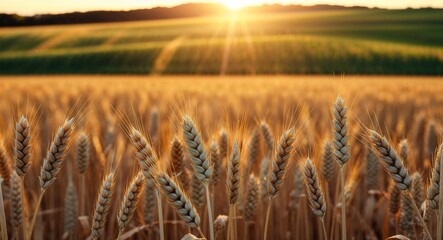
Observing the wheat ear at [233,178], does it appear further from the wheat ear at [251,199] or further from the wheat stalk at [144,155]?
the wheat ear at [251,199]

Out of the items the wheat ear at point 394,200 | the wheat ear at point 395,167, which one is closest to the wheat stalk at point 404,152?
the wheat ear at point 394,200

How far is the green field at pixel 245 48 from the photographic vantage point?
3278 centimetres

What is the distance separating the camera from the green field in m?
32.8

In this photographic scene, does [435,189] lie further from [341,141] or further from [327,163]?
[327,163]

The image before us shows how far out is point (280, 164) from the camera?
1.40m

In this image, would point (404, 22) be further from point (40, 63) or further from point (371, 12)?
point (40, 63)

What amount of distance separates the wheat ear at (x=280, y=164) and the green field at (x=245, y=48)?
29.6 metres

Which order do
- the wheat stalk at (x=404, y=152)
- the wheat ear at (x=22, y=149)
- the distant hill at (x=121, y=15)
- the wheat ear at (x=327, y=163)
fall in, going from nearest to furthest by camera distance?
1. the wheat ear at (x=22, y=149)
2. the wheat ear at (x=327, y=163)
3. the wheat stalk at (x=404, y=152)
4. the distant hill at (x=121, y=15)

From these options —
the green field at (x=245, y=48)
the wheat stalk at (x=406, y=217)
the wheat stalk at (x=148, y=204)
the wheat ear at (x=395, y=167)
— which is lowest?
the wheat stalk at (x=406, y=217)

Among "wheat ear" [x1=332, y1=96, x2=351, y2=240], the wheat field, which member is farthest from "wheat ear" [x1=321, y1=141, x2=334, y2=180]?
"wheat ear" [x1=332, y1=96, x2=351, y2=240]

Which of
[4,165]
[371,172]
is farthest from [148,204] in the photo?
[371,172]

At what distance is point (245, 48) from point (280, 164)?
116 ft

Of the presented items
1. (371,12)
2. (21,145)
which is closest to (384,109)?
(21,145)

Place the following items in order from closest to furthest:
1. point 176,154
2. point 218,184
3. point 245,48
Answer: point 176,154, point 218,184, point 245,48
